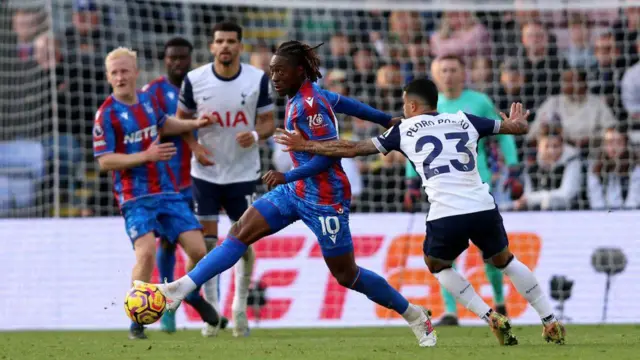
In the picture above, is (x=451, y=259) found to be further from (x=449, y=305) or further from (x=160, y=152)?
(x=449, y=305)

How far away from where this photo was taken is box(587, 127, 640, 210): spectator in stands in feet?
39.5

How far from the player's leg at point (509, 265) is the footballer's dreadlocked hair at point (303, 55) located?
145cm

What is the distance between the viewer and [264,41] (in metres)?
15.1

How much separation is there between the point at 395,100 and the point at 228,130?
395cm

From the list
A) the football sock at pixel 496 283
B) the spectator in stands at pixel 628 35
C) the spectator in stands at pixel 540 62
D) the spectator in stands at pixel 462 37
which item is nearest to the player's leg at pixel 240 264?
the football sock at pixel 496 283

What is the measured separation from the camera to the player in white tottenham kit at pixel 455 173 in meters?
7.19

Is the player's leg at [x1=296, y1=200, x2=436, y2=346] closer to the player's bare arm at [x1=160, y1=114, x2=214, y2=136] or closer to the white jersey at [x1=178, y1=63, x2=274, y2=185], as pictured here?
the player's bare arm at [x1=160, y1=114, x2=214, y2=136]

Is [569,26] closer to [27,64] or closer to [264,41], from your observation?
[264,41]

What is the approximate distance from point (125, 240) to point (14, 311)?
1334 mm

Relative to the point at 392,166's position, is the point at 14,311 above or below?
below

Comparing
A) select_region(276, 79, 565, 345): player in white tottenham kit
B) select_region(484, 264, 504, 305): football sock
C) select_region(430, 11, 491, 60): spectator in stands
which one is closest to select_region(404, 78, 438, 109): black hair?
select_region(276, 79, 565, 345): player in white tottenham kit

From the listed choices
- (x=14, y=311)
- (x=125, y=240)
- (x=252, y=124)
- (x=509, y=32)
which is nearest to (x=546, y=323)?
(x=252, y=124)

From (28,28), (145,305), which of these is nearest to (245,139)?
(145,305)

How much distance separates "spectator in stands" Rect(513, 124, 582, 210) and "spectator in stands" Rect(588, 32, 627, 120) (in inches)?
38.0
